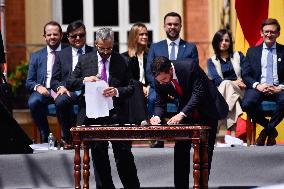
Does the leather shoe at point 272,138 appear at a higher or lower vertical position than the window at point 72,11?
lower

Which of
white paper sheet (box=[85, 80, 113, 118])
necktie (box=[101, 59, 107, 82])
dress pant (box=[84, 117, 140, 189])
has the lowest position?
dress pant (box=[84, 117, 140, 189])

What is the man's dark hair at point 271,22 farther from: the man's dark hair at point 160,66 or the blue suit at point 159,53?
the man's dark hair at point 160,66

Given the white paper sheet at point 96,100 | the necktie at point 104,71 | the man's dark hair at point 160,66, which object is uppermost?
Result: the man's dark hair at point 160,66

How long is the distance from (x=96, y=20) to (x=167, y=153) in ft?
17.2

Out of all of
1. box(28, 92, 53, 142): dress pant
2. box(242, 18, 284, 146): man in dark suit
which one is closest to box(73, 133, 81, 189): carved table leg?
box(28, 92, 53, 142): dress pant

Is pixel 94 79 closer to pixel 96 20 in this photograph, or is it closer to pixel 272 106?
pixel 272 106

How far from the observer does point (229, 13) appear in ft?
57.5

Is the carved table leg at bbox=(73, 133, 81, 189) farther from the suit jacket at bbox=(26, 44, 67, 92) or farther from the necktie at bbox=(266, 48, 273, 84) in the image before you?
the necktie at bbox=(266, 48, 273, 84)

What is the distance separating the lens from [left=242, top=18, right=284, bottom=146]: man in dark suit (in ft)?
45.1

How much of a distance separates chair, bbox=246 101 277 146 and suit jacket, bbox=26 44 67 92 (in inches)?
101

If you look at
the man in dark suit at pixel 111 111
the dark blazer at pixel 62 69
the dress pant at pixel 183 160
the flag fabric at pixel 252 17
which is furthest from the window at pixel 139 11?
the dress pant at pixel 183 160

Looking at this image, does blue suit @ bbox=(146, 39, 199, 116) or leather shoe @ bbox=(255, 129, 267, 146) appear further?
blue suit @ bbox=(146, 39, 199, 116)

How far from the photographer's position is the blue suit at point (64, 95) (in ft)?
44.7

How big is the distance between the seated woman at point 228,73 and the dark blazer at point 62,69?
6.37 ft
